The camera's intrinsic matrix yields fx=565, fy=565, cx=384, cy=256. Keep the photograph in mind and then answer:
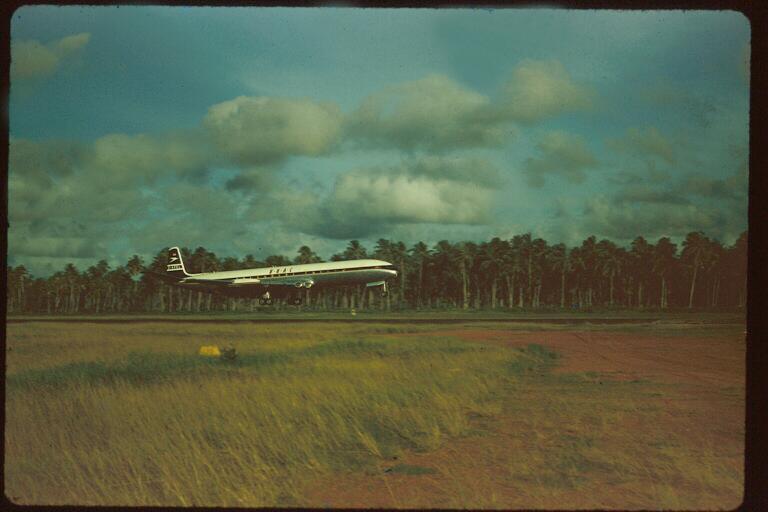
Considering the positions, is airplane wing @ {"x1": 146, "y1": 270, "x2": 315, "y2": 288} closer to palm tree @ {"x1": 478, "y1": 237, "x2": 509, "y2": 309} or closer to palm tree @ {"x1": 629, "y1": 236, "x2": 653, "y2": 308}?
palm tree @ {"x1": 478, "y1": 237, "x2": 509, "y2": 309}

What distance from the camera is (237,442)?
8.29 metres

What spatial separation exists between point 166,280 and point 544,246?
60.2 ft

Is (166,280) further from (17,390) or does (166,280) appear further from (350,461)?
(350,461)

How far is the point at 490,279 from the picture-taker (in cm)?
2659

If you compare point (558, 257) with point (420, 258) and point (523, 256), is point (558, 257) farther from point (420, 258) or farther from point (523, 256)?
point (420, 258)

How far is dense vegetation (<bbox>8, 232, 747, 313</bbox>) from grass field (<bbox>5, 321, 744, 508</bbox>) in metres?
2.91

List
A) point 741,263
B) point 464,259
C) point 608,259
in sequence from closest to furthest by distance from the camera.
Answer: point 741,263 → point 464,259 → point 608,259

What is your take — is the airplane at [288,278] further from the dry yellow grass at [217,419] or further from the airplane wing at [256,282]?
the dry yellow grass at [217,419]

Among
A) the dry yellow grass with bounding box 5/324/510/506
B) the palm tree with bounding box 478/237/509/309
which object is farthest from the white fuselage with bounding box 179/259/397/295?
the palm tree with bounding box 478/237/509/309

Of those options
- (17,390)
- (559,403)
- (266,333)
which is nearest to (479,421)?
(559,403)

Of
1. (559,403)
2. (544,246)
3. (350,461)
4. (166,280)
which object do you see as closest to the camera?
(350,461)

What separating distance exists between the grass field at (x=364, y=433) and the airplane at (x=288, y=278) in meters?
3.02

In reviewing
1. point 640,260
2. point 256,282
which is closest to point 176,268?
point 256,282

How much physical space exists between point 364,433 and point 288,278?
10.9m
